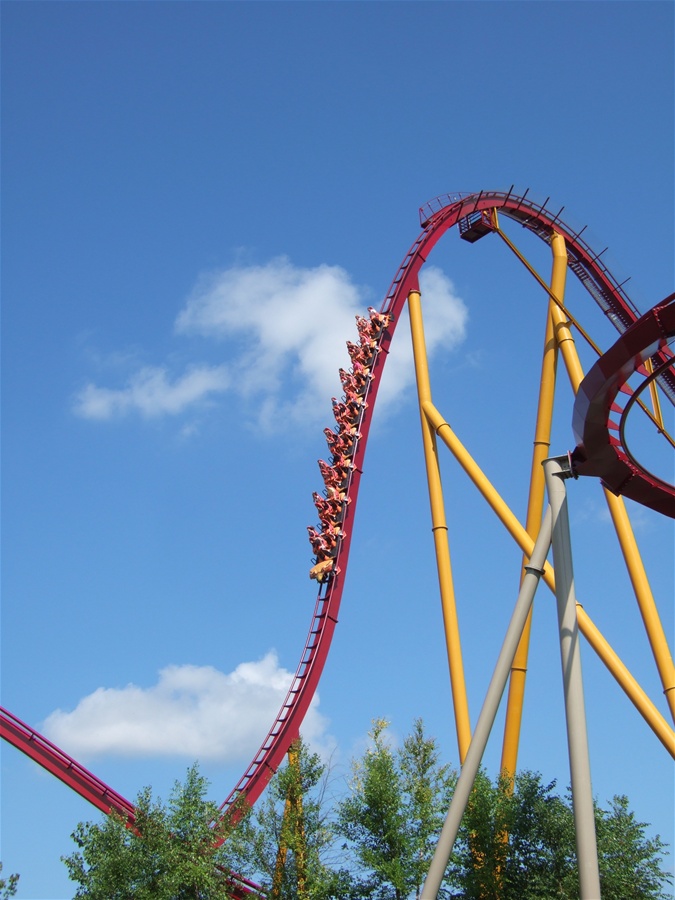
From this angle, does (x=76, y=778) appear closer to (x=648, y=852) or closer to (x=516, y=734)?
(x=516, y=734)

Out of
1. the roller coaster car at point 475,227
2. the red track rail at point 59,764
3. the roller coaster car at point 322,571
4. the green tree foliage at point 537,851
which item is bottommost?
the green tree foliage at point 537,851

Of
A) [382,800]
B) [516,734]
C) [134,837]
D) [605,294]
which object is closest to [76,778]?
[134,837]

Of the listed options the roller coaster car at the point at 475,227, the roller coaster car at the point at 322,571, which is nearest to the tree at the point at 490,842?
the roller coaster car at the point at 322,571

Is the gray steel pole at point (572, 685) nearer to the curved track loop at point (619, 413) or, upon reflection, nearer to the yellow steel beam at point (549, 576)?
the curved track loop at point (619, 413)

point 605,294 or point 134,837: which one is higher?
point 605,294

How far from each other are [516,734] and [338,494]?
186 inches

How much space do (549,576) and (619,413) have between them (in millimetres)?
2943

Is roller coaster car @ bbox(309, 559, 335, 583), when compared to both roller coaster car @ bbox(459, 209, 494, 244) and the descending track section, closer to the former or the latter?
the descending track section

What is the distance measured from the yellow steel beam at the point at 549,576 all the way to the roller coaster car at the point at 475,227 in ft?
13.1

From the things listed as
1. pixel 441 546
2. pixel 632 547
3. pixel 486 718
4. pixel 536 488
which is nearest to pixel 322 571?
pixel 441 546

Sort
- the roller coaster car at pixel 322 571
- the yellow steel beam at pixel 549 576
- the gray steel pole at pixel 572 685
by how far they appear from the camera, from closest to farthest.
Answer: the gray steel pole at pixel 572 685 → the yellow steel beam at pixel 549 576 → the roller coaster car at pixel 322 571

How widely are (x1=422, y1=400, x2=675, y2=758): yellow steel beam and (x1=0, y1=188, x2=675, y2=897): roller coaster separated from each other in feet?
0.05

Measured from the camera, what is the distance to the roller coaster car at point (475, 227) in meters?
17.0

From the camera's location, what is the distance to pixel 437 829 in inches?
471
